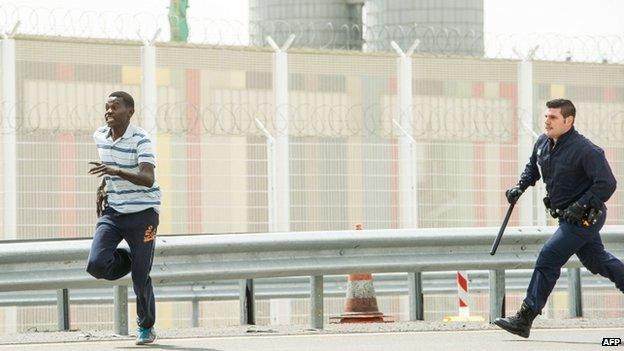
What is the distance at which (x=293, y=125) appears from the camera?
3469 cm

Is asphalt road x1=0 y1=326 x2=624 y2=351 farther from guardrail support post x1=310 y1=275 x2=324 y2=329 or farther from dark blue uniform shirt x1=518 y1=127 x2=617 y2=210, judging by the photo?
dark blue uniform shirt x1=518 y1=127 x2=617 y2=210

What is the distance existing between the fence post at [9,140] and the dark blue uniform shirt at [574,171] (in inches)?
634

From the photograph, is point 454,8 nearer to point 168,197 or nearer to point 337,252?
point 168,197

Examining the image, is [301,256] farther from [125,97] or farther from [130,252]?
[125,97]

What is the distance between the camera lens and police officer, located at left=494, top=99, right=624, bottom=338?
10.4 metres

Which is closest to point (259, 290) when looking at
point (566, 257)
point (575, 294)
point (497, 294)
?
point (575, 294)

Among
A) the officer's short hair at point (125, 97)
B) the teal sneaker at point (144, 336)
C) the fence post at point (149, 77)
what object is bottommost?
the teal sneaker at point (144, 336)

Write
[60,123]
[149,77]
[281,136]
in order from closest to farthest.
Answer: [60,123] < [281,136] < [149,77]

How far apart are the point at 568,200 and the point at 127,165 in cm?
278

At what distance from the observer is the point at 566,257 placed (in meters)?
10.6

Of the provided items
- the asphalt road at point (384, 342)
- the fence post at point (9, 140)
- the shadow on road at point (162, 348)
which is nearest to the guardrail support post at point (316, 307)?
the asphalt road at point (384, 342)

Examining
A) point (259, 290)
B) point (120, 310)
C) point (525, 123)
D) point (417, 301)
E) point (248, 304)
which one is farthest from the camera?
point (525, 123)

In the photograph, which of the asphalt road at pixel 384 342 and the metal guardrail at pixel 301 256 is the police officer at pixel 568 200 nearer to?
the asphalt road at pixel 384 342

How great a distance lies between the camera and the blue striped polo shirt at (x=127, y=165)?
10.3 meters
